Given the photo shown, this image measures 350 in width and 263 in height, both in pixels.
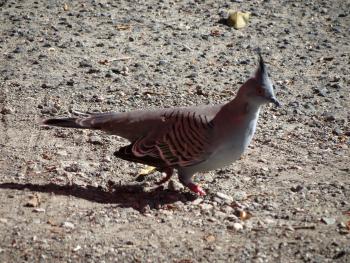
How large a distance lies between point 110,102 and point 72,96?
0.43 meters

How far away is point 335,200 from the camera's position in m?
5.47

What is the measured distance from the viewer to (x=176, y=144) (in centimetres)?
545

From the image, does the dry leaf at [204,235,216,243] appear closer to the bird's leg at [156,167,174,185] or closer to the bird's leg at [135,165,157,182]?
the bird's leg at [156,167,174,185]

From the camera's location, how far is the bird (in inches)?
210

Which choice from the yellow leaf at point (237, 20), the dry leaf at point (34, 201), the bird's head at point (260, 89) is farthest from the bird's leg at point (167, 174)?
the yellow leaf at point (237, 20)

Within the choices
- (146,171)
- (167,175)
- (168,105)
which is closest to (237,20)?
(168,105)

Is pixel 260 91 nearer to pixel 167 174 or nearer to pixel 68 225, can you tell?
pixel 167 174

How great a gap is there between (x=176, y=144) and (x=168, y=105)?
2.00 m

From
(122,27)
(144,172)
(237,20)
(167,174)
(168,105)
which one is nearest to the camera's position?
(167,174)

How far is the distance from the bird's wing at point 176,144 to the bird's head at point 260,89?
37cm

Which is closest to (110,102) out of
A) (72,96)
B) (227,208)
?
(72,96)

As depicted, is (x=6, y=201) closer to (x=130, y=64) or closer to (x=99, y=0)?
(x=130, y=64)

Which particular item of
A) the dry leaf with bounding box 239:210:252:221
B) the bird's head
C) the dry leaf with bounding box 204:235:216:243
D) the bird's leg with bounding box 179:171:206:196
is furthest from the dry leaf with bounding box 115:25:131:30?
the dry leaf with bounding box 204:235:216:243

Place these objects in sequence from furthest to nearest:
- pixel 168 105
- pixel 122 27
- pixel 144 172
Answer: pixel 122 27, pixel 168 105, pixel 144 172
